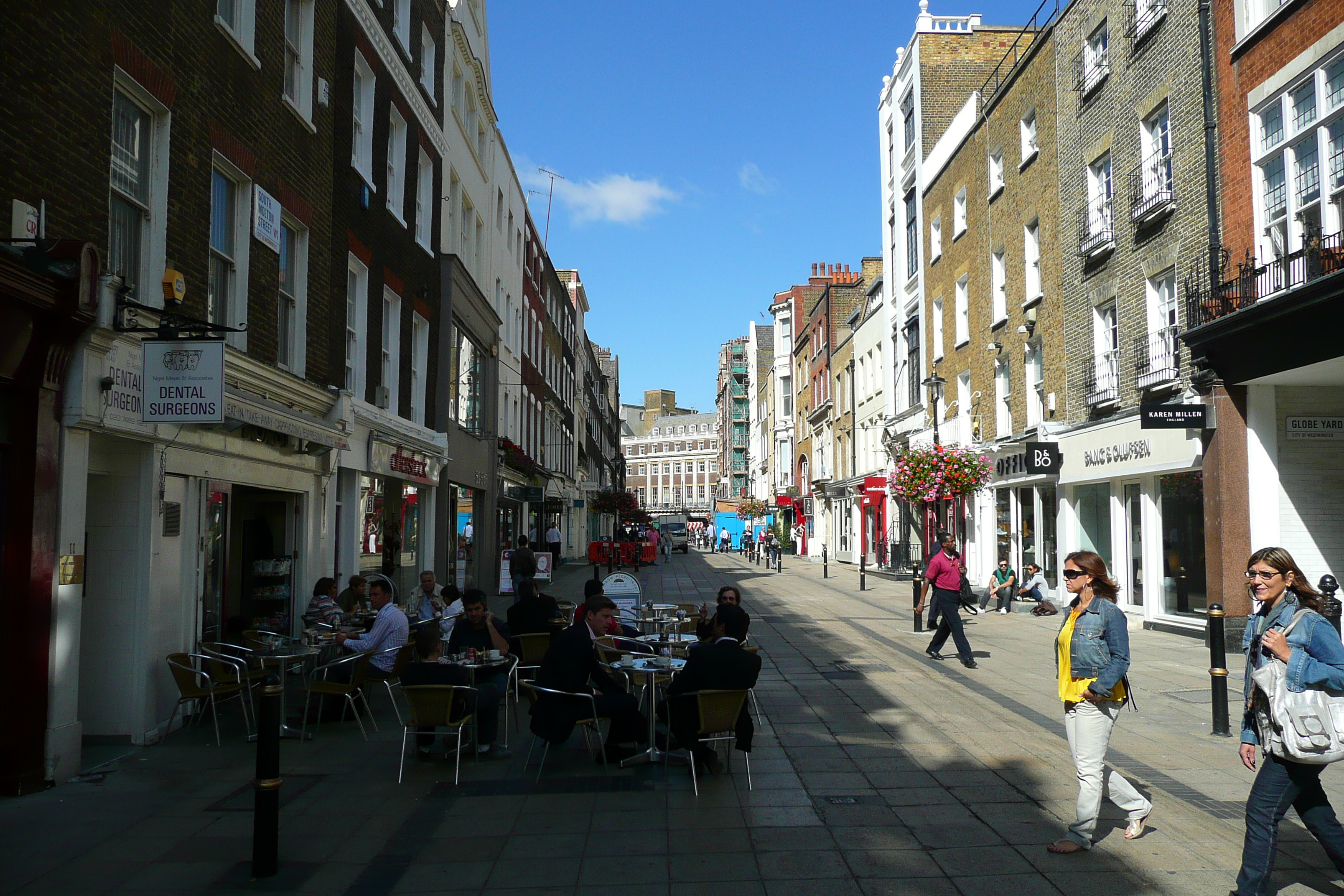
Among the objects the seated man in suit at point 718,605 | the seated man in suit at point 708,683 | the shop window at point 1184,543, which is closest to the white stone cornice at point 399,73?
the seated man in suit at point 718,605

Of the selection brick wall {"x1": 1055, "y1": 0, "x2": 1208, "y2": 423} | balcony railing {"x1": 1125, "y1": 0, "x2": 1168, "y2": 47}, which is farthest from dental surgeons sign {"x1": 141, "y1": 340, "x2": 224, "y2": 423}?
balcony railing {"x1": 1125, "y1": 0, "x2": 1168, "y2": 47}

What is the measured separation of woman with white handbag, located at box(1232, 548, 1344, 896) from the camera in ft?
15.2

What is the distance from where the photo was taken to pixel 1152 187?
679 inches

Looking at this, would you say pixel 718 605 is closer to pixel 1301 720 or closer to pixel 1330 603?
pixel 1330 603

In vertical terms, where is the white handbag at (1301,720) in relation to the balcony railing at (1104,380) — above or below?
below

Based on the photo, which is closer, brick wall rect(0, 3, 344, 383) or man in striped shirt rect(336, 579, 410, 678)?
brick wall rect(0, 3, 344, 383)

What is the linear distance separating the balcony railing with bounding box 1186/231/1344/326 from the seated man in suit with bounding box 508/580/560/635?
32.6 feet

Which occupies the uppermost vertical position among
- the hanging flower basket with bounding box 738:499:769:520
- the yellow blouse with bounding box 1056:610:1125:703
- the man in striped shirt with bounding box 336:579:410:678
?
the hanging flower basket with bounding box 738:499:769:520

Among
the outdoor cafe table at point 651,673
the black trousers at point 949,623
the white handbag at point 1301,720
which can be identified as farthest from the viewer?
the black trousers at point 949,623

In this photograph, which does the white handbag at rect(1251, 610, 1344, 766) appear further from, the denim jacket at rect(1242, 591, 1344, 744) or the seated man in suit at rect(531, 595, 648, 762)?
the seated man in suit at rect(531, 595, 648, 762)

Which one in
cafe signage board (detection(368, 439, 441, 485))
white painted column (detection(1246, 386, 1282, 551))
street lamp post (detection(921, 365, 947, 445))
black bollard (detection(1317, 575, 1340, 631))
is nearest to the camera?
black bollard (detection(1317, 575, 1340, 631))

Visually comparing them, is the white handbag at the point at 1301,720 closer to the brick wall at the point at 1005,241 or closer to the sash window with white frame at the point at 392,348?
the sash window with white frame at the point at 392,348

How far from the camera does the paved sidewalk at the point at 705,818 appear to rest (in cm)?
543

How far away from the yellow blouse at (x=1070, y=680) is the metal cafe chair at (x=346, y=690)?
6026mm
